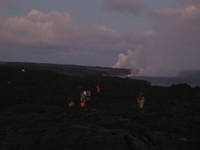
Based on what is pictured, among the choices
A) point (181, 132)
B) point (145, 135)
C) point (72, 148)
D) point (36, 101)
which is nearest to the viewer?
point (72, 148)

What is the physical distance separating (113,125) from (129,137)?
4902 millimetres

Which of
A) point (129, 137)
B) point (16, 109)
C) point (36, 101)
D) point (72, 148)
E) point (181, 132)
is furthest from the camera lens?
point (36, 101)

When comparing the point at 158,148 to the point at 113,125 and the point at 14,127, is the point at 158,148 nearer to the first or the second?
the point at 113,125

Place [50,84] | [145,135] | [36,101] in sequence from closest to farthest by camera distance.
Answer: [145,135]
[36,101]
[50,84]

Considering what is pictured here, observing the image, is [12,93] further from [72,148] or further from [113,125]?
[72,148]

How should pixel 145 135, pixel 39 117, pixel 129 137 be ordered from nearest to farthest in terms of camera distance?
1. pixel 129 137
2. pixel 145 135
3. pixel 39 117

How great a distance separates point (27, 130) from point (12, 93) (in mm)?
30051

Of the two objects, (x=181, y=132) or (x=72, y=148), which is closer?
(x=72, y=148)

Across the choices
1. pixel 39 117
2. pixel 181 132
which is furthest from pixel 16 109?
pixel 181 132

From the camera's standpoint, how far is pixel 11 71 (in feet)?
241

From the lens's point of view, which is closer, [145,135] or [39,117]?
[145,135]

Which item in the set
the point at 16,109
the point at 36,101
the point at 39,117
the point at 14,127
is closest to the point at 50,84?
the point at 36,101

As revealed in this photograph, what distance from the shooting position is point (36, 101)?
4069 cm

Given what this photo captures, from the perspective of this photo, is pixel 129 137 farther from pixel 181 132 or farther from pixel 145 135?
pixel 181 132
